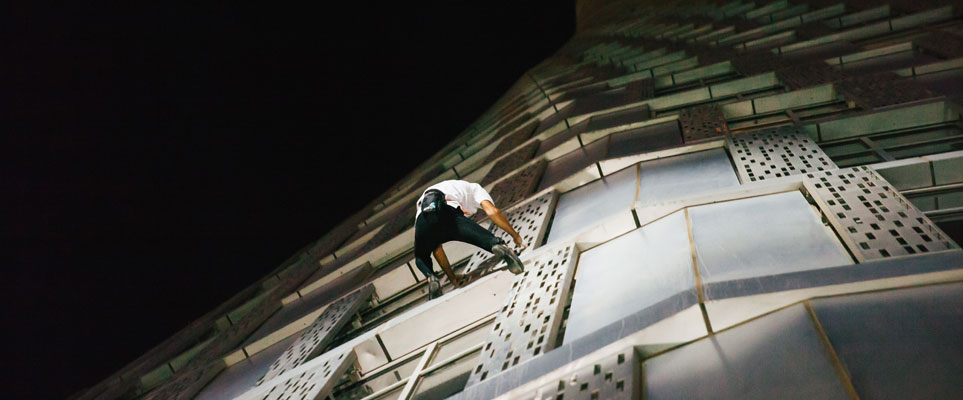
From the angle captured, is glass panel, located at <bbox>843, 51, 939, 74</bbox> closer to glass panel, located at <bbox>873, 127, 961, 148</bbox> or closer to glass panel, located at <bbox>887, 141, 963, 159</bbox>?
glass panel, located at <bbox>873, 127, 961, 148</bbox>

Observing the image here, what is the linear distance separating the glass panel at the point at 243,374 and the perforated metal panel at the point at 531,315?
2.97 m

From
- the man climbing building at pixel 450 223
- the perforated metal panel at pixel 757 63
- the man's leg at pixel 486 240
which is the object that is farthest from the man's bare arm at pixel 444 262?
the perforated metal panel at pixel 757 63

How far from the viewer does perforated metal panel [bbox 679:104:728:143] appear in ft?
15.3

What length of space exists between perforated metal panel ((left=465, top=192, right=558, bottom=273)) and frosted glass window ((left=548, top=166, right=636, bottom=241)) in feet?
0.30

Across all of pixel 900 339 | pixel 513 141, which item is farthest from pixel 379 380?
pixel 513 141

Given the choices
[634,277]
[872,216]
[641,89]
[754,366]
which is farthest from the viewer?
[641,89]

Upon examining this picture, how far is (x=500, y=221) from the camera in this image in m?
3.80

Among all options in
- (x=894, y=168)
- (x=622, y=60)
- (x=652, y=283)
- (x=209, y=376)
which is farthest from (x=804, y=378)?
(x=622, y=60)

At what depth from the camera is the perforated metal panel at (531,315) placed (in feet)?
8.32

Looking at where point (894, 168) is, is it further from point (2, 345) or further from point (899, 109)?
point (2, 345)

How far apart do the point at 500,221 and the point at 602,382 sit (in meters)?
1.96

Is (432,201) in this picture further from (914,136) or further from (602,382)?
(914,136)

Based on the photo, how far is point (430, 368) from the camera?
3334 millimetres

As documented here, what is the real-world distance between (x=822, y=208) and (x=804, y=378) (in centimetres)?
138
